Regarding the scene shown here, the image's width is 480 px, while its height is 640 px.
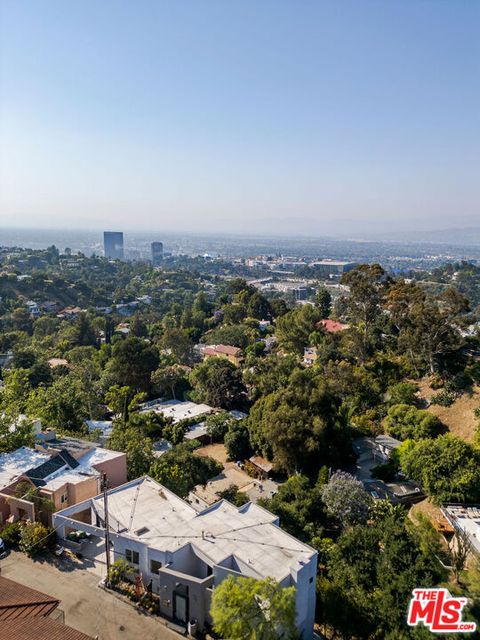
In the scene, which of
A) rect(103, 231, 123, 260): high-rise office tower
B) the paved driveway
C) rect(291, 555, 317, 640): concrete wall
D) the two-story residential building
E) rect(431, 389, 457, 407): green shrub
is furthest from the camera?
rect(103, 231, 123, 260): high-rise office tower

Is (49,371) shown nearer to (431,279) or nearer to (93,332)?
(93,332)

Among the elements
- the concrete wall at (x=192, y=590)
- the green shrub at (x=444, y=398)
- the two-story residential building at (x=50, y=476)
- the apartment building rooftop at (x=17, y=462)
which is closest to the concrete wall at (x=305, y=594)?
the concrete wall at (x=192, y=590)

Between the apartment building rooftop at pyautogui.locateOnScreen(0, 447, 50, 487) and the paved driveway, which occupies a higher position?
the apartment building rooftop at pyautogui.locateOnScreen(0, 447, 50, 487)

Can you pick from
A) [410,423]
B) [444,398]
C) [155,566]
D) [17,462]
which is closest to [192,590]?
[155,566]

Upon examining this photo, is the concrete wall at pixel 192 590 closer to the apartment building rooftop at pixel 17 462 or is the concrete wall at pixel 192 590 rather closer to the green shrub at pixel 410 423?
the apartment building rooftop at pixel 17 462

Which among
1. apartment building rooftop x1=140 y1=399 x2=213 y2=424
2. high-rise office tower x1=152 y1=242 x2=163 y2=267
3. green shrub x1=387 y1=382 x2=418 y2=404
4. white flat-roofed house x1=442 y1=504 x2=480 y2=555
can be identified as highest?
high-rise office tower x1=152 y1=242 x2=163 y2=267

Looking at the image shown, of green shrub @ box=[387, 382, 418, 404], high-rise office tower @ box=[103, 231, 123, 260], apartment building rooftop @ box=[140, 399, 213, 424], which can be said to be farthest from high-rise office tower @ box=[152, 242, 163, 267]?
green shrub @ box=[387, 382, 418, 404]

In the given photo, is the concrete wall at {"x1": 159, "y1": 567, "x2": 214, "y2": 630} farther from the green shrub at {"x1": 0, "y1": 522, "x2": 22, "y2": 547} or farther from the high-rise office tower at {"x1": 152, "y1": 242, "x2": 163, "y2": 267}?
the high-rise office tower at {"x1": 152, "y1": 242, "x2": 163, "y2": 267}
